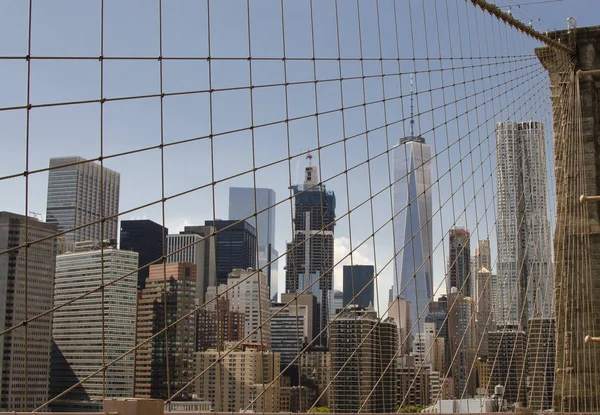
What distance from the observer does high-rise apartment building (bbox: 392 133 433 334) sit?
9227 millimetres

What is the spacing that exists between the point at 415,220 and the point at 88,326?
7242 centimetres

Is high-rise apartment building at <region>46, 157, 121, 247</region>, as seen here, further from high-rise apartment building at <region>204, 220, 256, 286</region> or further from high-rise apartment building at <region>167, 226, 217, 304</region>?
high-rise apartment building at <region>204, 220, 256, 286</region>

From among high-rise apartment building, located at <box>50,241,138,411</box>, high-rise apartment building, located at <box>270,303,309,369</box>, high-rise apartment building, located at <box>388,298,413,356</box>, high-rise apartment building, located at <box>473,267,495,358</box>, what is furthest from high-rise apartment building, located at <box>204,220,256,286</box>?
high-rise apartment building, located at <box>473,267,495,358</box>

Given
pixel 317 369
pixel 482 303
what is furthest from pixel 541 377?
pixel 482 303

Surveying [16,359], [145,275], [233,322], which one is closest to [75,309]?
[145,275]

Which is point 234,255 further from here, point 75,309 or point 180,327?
point 75,309

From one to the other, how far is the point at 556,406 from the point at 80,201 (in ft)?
221

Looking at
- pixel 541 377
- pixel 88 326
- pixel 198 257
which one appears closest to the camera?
pixel 541 377

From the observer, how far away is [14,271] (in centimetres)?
3531

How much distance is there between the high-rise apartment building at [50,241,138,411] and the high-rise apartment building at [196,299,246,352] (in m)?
3.84

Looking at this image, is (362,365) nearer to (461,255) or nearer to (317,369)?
(461,255)

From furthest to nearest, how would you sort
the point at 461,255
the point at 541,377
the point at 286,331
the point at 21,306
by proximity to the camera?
the point at 286,331, the point at 461,255, the point at 21,306, the point at 541,377

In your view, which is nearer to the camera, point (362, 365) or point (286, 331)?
point (362, 365)

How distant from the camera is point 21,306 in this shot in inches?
1305
